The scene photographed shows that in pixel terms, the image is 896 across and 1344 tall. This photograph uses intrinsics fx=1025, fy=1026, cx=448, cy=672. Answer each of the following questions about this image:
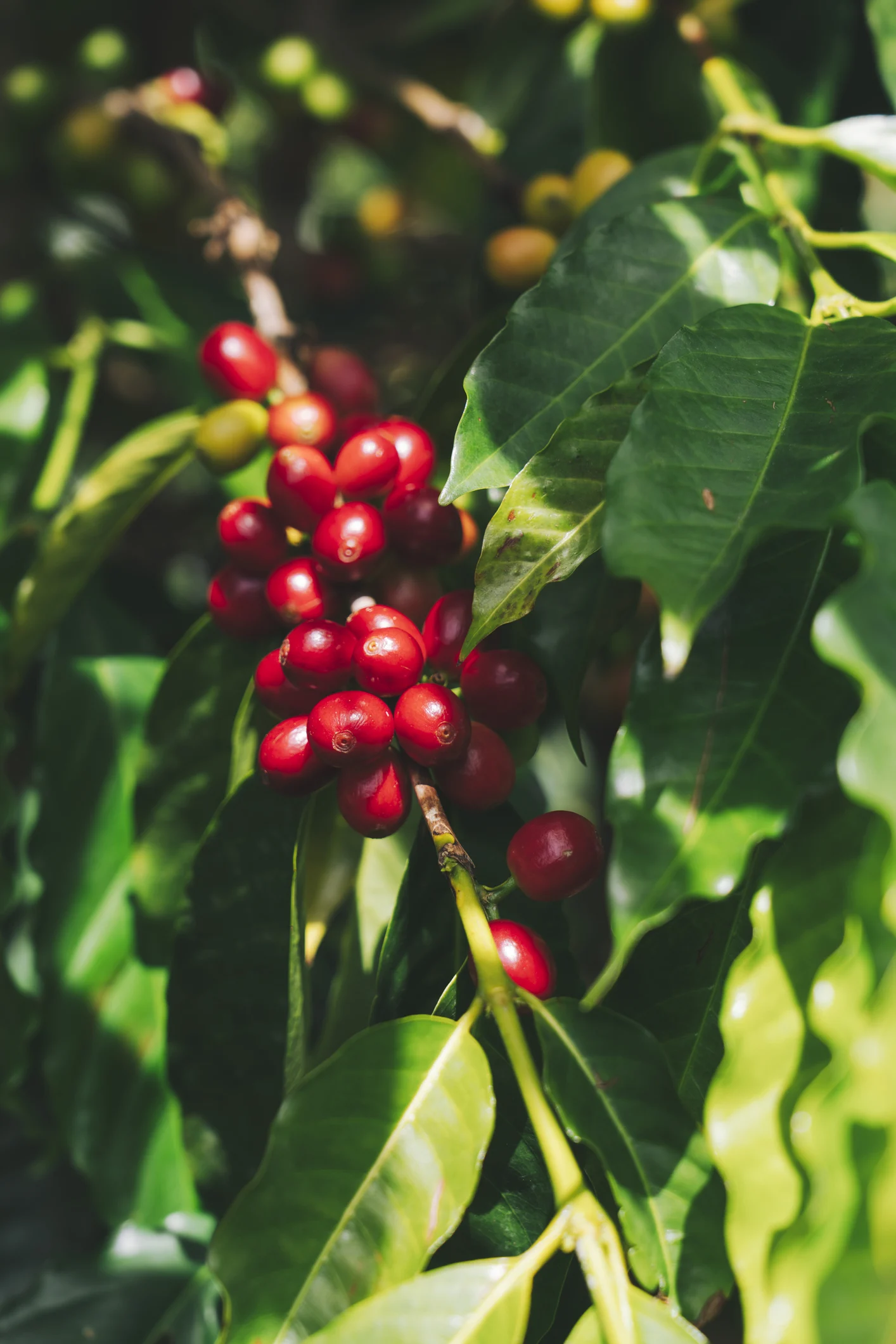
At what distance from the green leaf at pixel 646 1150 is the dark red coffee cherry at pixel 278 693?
0.33 m

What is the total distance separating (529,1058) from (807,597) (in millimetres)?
352

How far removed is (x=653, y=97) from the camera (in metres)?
1.39

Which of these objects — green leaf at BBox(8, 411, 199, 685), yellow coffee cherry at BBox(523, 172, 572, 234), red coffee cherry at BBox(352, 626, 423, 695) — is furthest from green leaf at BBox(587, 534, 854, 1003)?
yellow coffee cherry at BBox(523, 172, 572, 234)

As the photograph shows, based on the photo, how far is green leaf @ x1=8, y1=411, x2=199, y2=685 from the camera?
115cm

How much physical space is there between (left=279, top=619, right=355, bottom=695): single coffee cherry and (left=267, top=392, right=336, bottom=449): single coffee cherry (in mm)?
282

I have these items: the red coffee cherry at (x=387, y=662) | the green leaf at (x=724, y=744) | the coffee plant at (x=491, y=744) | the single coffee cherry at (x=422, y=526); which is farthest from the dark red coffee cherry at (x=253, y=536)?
the green leaf at (x=724, y=744)

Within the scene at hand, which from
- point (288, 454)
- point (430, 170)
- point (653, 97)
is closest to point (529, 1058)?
point (288, 454)

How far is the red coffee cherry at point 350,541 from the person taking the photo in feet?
2.89

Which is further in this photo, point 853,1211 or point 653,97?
point 653,97

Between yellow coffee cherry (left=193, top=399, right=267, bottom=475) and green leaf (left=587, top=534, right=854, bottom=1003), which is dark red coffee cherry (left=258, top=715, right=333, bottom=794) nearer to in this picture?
green leaf (left=587, top=534, right=854, bottom=1003)

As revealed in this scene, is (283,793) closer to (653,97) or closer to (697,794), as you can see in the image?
(697,794)

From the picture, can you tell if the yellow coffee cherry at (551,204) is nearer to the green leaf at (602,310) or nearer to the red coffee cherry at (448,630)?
the green leaf at (602,310)

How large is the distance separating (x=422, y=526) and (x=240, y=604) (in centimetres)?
21

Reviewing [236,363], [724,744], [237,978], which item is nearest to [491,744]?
[724,744]
